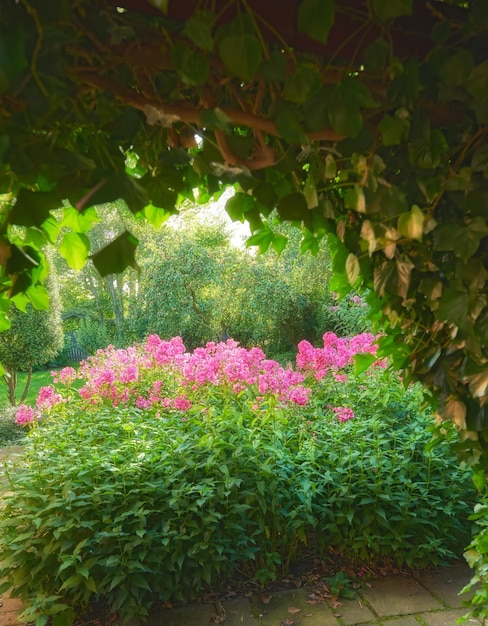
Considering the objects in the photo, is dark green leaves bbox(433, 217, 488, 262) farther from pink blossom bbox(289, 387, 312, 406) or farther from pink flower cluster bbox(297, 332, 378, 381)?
pink flower cluster bbox(297, 332, 378, 381)

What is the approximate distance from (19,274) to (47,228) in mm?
451

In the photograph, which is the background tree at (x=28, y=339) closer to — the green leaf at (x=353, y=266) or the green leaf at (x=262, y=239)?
the green leaf at (x=262, y=239)

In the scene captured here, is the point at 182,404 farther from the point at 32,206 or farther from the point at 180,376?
the point at 32,206

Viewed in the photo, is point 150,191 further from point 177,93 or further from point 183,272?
point 183,272

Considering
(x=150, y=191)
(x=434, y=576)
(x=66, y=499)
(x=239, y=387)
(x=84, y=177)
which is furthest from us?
(x=239, y=387)

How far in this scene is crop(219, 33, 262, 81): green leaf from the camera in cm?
73

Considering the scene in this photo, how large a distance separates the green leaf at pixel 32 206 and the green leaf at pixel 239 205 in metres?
0.48

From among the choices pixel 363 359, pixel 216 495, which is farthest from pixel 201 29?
pixel 216 495

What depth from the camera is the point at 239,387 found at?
3504 millimetres

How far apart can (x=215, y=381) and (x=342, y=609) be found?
1.60 meters

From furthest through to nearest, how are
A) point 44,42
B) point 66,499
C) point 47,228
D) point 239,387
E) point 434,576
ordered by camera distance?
point 239,387 < point 434,576 < point 66,499 < point 47,228 < point 44,42

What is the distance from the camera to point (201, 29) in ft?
2.34

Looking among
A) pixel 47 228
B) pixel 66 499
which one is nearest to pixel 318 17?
pixel 47 228

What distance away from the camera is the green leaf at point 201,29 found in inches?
28.0
